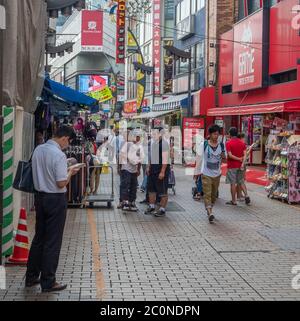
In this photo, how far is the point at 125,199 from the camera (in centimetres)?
1323

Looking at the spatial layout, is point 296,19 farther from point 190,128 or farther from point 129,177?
point 129,177

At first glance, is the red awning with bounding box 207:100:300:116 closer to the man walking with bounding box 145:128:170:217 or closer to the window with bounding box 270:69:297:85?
the window with bounding box 270:69:297:85

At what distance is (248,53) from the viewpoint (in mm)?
25703

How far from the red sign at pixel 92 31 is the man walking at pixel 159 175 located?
46262 millimetres

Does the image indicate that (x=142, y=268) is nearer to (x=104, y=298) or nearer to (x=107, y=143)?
(x=104, y=298)

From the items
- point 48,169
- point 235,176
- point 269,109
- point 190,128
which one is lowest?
point 235,176

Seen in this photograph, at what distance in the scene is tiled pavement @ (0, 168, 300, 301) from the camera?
6.72 metres

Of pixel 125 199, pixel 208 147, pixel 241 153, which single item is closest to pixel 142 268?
pixel 208 147

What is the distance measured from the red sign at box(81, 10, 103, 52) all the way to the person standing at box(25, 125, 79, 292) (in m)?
51.7

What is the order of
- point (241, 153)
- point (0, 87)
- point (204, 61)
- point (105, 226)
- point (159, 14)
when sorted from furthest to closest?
point (159, 14) → point (204, 61) → point (241, 153) → point (105, 226) → point (0, 87)

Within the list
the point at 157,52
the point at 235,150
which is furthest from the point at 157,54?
the point at 235,150

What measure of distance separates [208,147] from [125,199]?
2.45 m

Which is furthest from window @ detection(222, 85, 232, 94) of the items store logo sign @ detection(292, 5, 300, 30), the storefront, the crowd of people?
the crowd of people

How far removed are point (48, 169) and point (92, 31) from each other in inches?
2331
